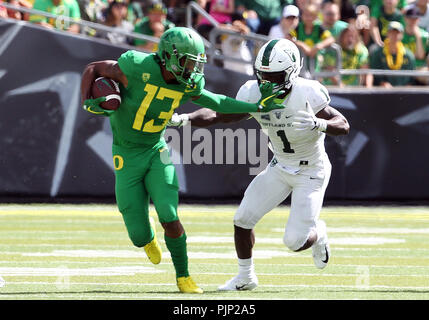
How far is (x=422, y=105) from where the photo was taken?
40.1 ft

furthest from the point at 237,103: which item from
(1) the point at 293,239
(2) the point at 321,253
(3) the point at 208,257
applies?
(3) the point at 208,257

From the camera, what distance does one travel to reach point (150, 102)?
671cm

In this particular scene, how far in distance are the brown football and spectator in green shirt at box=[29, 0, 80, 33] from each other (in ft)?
19.2

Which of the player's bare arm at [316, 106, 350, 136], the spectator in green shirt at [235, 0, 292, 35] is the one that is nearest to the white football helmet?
the player's bare arm at [316, 106, 350, 136]

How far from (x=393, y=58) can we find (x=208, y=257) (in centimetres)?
506

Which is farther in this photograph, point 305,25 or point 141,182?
point 305,25

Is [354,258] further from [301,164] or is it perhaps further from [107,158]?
[107,158]

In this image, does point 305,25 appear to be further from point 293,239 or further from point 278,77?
point 293,239

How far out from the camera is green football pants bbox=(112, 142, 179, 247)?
672 centimetres

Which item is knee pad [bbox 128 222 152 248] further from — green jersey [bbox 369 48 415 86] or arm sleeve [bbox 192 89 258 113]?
green jersey [bbox 369 48 415 86]

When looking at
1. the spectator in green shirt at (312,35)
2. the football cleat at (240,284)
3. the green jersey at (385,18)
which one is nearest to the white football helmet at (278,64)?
the football cleat at (240,284)

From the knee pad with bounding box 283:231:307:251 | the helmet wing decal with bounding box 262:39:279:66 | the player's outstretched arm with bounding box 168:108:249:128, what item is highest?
the helmet wing decal with bounding box 262:39:279:66

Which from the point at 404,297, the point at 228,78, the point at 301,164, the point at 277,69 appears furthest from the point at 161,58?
the point at 228,78

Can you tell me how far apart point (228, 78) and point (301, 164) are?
5.29 meters
